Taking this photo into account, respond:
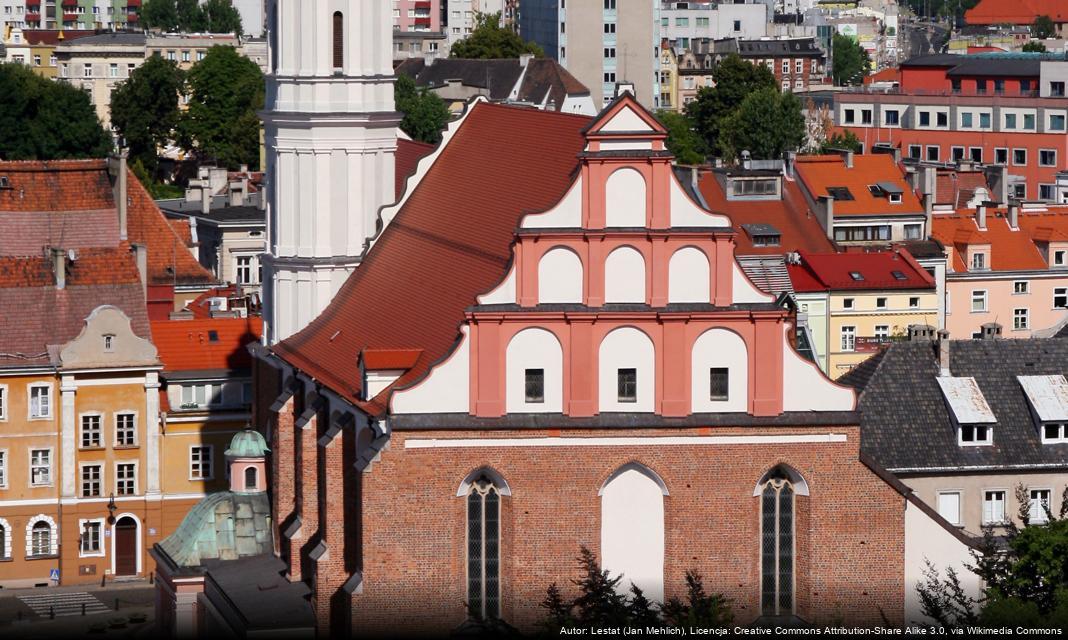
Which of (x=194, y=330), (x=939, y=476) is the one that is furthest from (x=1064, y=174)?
(x=939, y=476)

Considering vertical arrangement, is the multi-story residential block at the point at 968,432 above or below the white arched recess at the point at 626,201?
below

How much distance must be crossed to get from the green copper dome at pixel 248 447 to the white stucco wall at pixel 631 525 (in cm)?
1264

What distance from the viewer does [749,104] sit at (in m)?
170

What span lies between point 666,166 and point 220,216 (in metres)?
63.9

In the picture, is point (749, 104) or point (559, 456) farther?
point (749, 104)

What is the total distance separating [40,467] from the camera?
79312 mm

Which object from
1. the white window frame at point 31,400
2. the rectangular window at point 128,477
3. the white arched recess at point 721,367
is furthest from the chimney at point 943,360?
the white window frame at point 31,400

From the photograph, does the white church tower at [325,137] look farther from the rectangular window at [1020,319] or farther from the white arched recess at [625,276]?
the rectangular window at [1020,319]

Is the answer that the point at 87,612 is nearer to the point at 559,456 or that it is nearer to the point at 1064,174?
the point at 559,456

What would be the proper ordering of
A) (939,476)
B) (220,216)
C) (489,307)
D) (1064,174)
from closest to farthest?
(489,307), (939,476), (220,216), (1064,174)

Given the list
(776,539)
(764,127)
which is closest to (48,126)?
(764,127)

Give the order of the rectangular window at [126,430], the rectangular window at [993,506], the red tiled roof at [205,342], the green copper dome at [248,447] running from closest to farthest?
the rectangular window at [993,506]
the green copper dome at [248,447]
the rectangular window at [126,430]
the red tiled roof at [205,342]

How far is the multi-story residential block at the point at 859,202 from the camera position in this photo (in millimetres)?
107938

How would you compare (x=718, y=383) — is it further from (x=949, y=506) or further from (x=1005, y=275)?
(x=1005, y=275)
